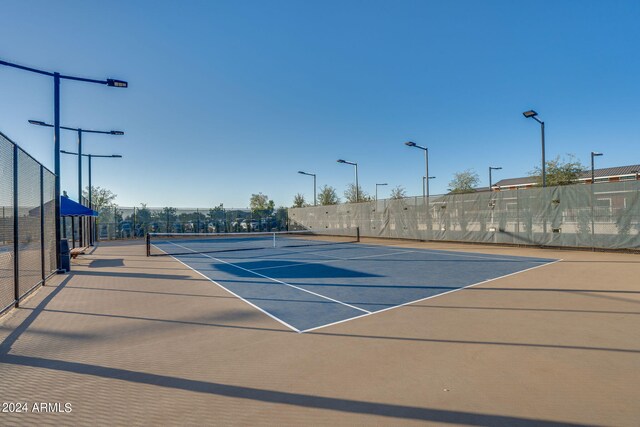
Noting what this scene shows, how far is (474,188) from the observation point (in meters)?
38.9

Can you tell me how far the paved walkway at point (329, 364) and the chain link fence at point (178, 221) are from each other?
87.0 ft

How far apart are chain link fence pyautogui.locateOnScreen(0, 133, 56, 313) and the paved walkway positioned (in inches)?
37.2

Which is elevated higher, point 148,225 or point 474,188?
point 474,188

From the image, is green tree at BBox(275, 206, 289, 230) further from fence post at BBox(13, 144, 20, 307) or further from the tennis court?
fence post at BBox(13, 144, 20, 307)

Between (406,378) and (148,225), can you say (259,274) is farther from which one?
(148,225)

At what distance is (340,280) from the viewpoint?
934 cm

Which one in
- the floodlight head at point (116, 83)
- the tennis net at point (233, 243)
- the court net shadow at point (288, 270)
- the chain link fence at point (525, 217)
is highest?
the floodlight head at point (116, 83)

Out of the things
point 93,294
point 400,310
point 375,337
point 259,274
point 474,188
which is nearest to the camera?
point 375,337

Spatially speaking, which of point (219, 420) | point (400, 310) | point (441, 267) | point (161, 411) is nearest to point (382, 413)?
point (219, 420)

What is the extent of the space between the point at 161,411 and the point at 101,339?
8.36 ft

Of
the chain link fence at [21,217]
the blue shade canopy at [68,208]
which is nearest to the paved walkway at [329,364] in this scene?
the chain link fence at [21,217]

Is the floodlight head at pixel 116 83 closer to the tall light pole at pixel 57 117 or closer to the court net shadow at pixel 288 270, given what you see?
the tall light pole at pixel 57 117

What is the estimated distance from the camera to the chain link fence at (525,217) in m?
15.1

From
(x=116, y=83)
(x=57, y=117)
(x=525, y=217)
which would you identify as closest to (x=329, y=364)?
(x=116, y=83)
